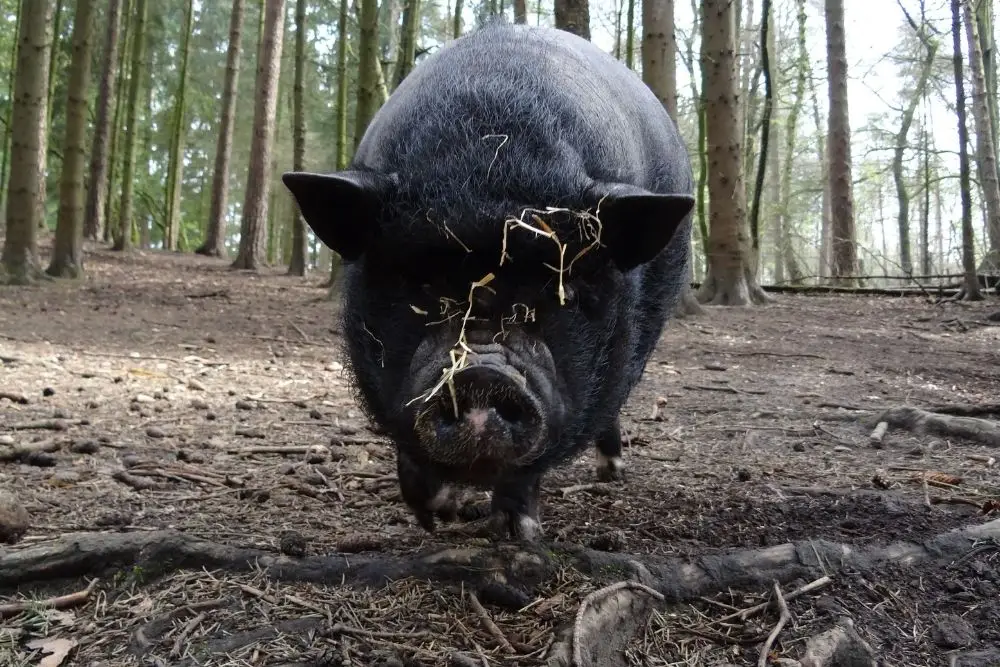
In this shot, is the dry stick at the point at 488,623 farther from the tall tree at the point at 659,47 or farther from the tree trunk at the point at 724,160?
the tree trunk at the point at 724,160

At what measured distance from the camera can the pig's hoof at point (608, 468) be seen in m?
4.58

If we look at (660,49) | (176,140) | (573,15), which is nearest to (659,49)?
(660,49)

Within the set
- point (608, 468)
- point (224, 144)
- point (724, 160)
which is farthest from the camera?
point (224, 144)

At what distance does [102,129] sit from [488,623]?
20.2 metres

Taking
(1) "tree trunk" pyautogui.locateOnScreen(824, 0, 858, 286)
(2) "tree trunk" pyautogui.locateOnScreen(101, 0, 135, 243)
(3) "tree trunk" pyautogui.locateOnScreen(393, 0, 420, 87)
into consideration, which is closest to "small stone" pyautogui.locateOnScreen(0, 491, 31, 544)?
(3) "tree trunk" pyautogui.locateOnScreen(393, 0, 420, 87)

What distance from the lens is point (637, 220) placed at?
2928 mm

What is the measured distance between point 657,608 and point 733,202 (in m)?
9.83

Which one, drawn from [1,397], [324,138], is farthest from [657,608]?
[324,138]

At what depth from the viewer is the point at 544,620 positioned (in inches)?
106

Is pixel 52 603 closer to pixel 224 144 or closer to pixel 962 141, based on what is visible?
pixel 962 141

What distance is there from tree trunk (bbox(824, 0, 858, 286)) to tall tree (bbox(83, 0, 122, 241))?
14.9 m

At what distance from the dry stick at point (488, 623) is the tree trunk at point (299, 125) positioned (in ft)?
42.5

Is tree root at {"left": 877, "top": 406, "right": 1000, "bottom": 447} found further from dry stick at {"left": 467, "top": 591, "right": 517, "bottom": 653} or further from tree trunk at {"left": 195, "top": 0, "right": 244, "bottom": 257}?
tree trunk at {"left": 195, "top": 0, "right": 244, "bottom": 257}

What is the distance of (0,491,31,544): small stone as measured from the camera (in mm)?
3016
